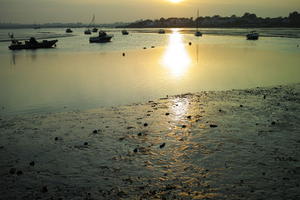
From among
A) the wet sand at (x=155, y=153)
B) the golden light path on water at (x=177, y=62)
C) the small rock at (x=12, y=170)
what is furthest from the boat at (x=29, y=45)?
the small rock at (x=12, y=170)

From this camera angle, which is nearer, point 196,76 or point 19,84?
point 19,84

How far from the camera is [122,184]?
8734mm

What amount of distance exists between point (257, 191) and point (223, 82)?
770 inches

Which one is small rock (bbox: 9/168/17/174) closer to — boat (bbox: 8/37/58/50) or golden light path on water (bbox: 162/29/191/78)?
golden light path on water (bbox: 162/29/191/78)

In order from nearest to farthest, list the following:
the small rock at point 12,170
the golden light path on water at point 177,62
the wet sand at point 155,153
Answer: the wet sand at point 155,153 → the small rock at point 12,170 → the golden light path on water at point 177,62

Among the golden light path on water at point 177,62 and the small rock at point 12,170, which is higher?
the golden light path on water at point 177,62

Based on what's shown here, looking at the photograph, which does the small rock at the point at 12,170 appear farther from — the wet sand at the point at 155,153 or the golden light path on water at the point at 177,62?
the golden light path on water at the point at 177,62

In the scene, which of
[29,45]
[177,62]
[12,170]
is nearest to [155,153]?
[12,170]

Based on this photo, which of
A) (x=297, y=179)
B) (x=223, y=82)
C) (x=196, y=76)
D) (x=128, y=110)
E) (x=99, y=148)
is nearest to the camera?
(x=297, y=179)

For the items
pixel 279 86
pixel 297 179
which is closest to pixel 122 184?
pixel 297 179

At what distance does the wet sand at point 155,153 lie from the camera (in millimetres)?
8414

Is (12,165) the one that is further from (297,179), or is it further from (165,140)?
(297,179)

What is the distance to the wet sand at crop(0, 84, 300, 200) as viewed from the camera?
27.6 ft

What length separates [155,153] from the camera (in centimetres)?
1091
